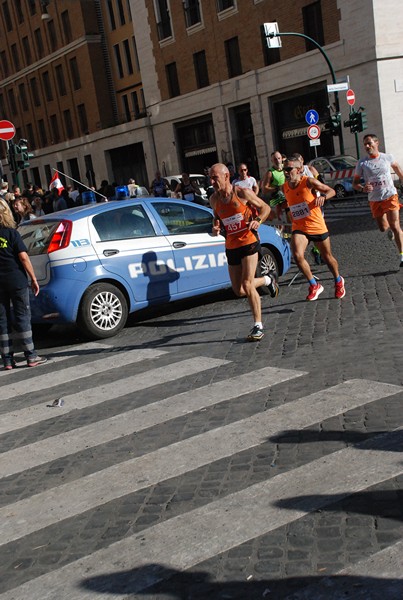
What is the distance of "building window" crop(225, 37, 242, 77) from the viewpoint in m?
38.6

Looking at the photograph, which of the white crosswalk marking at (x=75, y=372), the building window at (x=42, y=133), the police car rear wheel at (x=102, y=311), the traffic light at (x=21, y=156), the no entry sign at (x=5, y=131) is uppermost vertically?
the building window at (x=42, y=133)

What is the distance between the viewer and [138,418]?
5.78m

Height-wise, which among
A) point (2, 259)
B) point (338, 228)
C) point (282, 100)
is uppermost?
point (282, 100)

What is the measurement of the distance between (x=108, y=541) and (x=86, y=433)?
182 centimetres

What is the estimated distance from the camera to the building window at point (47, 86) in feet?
191

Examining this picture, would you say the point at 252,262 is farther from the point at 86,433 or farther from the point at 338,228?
the point at 338,228

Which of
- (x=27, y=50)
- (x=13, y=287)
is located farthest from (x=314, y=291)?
(x=27, y=50)

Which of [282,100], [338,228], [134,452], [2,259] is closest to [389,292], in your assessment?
[2,259]

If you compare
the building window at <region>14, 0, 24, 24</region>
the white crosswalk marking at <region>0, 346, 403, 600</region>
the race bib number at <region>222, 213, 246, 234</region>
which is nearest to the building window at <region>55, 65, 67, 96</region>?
the building window at <region>14, 0, 24, 24</region>

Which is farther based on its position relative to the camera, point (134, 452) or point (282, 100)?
point (282, 100)

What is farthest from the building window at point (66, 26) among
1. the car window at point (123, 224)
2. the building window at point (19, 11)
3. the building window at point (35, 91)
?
the car window at point (123, 224)

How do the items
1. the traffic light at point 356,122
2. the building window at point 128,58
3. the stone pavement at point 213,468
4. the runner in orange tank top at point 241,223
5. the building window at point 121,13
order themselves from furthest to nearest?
the building window at point 128,58, the building window at point 121,13, the traffic light at point 356,122, the runner in orange tank top at point 241,223, the stone pavement at point 213,468

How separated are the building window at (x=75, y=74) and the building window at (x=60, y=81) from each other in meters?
1.72

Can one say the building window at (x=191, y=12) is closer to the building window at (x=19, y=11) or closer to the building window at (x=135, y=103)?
the building window at (x=135, y=103)
